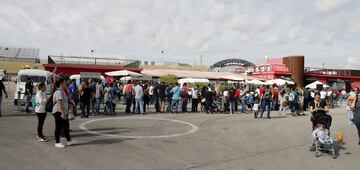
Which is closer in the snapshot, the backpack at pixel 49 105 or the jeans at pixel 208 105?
the backpack at pixel 49 105

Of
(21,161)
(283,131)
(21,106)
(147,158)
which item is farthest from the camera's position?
(21,106)

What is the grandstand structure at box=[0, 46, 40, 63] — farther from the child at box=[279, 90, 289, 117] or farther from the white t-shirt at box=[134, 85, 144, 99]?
the child at box=[279, 90, 289, 117]

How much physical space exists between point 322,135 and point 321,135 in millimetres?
23

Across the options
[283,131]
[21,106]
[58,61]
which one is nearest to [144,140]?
[283,131]

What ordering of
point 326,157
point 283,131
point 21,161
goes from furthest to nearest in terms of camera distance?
point 283,131 → point 326,157 → point 21,161

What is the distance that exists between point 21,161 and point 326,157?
278 inches

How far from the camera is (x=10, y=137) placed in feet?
28.6

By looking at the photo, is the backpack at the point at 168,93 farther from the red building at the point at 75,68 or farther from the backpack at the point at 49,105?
the red building at the point at 75,68

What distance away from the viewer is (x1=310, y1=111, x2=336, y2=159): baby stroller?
7971mm

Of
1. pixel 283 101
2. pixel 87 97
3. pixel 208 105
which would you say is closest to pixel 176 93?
pixel 208 105

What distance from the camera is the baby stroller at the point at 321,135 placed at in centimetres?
797

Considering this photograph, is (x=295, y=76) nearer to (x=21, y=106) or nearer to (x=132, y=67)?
(x=132, y=67)

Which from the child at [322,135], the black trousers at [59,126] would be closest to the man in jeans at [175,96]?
the black trousers at [59,126]

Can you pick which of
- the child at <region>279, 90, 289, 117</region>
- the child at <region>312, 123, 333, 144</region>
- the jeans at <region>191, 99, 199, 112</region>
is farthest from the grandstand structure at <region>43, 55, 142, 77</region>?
the child at <region>312, 123, 333, 144</region>
